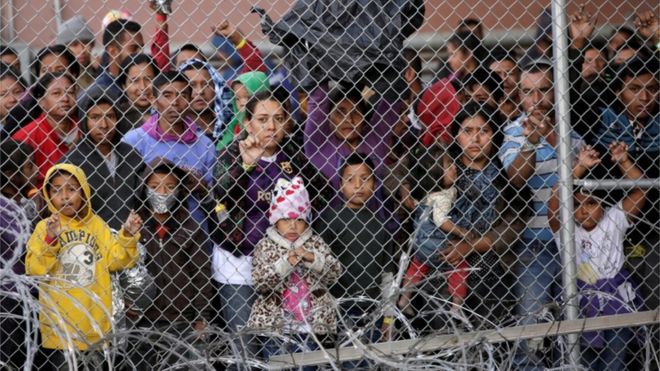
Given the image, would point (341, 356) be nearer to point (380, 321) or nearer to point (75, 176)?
point (380, 321)

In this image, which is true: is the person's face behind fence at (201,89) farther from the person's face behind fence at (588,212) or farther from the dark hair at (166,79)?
the person's face behind fence at (588,212)

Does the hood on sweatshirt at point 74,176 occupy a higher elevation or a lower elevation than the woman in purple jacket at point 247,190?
higher

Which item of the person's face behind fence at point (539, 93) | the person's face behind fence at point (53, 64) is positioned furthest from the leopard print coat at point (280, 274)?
the person's face behind fence at point (53, 64)

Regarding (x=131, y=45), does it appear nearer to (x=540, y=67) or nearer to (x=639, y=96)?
(x=540, y=67)

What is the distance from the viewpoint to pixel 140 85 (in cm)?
694

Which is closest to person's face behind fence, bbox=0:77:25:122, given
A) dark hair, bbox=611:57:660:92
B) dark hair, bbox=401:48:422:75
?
dark hair, bbox=401:48:422:75

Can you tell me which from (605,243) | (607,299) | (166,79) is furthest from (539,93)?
(166,79)

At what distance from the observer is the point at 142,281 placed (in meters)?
6.49

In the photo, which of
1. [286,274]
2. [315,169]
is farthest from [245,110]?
[286,274]

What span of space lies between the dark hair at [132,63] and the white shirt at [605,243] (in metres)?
2.34

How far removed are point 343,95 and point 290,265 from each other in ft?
3.16

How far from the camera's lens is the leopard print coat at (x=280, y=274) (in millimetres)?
6453

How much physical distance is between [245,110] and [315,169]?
18.2 inches

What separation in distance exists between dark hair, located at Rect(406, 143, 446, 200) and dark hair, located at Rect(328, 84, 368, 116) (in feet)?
1.27
